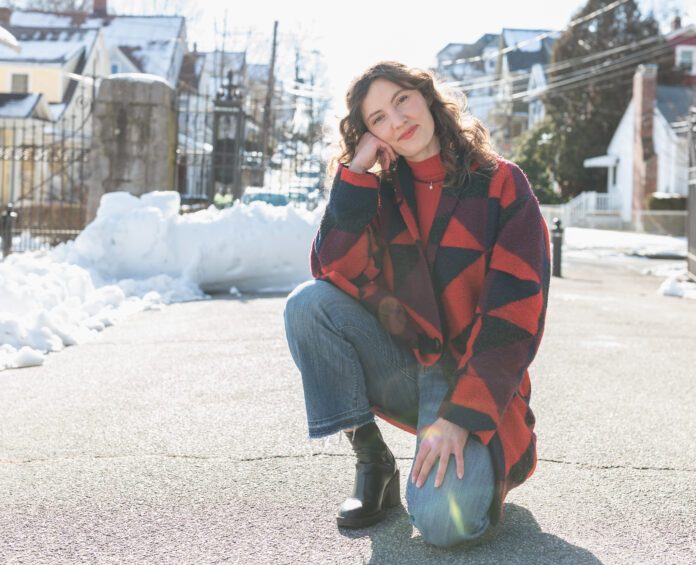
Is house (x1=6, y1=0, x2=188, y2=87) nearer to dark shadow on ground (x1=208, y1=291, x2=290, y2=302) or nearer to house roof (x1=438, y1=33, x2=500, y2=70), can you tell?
house roof (x1=438, y1=33, x2=500, y2=70)

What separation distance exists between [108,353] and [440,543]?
361 cm

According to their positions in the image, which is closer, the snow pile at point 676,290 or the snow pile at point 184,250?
the snow pile at point 184,250

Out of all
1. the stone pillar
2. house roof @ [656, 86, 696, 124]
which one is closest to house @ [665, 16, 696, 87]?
house roof @ [656, 86, 696, 124]

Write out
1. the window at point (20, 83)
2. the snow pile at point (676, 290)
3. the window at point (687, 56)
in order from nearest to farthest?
1. the snow pile at point (676, 290)
2. the window at point (20, 83)
3. the window at point (687, 56)

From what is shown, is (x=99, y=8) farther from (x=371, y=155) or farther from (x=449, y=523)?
(x=449, y=523)

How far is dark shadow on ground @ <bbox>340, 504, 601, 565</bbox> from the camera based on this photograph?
85.9 inches

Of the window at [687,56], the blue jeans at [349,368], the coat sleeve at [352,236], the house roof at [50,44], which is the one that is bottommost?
the blue jeans at [349,368]

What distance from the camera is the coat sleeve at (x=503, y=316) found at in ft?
7.22

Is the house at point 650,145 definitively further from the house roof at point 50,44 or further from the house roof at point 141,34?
the house roof at point 50,44

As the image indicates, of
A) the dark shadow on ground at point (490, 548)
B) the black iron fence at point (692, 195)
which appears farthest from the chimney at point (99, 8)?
the dark shadow on ground at point (490, 548)

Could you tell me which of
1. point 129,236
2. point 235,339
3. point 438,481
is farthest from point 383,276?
point 129,236

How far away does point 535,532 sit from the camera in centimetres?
240

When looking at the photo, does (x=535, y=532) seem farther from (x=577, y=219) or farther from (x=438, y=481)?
(x=577, y=219)

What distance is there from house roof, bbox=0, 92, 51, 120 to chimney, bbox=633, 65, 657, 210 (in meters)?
22.8
